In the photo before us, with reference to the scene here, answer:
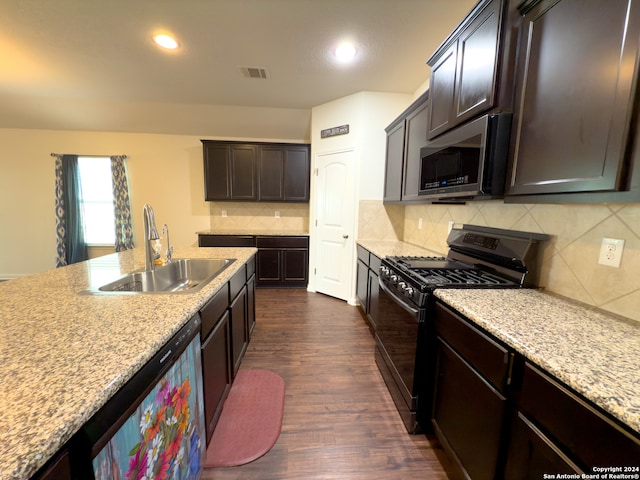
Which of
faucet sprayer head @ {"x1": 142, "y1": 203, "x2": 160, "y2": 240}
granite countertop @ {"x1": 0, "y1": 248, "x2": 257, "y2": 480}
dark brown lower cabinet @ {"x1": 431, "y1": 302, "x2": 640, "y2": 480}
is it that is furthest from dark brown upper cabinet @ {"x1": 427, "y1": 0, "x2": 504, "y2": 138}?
faucet sprayer head @ {"x1": 142, "y1": 203, "x2": 160, "y2": 240}

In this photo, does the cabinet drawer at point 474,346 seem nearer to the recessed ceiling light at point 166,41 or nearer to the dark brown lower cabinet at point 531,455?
the dark brown lower cabinet at point 531,455

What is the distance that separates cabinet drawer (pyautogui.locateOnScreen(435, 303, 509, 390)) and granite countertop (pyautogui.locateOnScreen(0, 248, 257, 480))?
1.16 meters

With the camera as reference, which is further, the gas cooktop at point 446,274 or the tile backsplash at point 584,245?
the gas cooktop at point 446,274

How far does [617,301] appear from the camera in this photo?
3.46ft

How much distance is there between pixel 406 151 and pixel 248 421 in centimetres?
252

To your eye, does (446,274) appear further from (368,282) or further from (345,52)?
(345,52)

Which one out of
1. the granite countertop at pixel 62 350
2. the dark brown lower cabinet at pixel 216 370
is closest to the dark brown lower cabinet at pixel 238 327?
the dark brown lower cabinet at pixel 216 370

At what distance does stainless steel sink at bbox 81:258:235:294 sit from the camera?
1495mm

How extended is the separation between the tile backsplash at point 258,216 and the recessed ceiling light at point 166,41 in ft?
8.26

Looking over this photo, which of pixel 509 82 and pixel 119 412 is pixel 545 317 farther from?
pixel 119 412

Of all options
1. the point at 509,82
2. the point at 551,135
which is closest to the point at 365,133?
the point at 509,82

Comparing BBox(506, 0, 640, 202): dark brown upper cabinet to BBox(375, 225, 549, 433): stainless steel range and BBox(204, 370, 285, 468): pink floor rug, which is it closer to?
BBox(375, 225, 549, 433): stainless steel range

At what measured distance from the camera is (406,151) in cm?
244

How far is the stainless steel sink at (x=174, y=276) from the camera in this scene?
1495 mm
